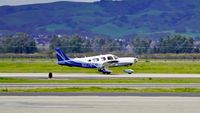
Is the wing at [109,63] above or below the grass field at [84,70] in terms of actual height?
above

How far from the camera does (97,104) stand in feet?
119

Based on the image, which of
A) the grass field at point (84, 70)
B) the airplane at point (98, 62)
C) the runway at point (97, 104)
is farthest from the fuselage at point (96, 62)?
the runway at point (97, 104)

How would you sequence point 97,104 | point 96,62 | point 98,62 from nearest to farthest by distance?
point 97,104 < point 98,62 < point 96,62

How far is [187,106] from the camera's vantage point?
3541cm

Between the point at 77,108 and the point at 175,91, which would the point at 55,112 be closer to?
the point at 77,108

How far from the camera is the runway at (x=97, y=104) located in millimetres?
32781

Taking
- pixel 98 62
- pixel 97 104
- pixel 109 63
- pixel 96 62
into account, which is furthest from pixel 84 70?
pixel 97 104

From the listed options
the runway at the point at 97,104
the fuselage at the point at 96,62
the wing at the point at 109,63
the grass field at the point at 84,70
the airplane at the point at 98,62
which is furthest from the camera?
the grass field at the point at 84,70

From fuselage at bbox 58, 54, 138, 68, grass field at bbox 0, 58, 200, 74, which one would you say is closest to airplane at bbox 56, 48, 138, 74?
fuselage at bbox 58, 54, 138, 68

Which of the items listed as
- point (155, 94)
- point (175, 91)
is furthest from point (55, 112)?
point (175, 91)

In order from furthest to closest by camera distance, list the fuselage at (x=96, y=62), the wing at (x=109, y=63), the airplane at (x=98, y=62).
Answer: the fuselage at (x=96, y=62) < the airplane at (x=98, y=62) < the wing at (x=109, y=63)

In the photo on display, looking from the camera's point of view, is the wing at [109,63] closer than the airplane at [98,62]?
Yes

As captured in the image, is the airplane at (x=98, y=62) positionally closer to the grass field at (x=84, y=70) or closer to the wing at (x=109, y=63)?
the wing at (x=109, y=63)

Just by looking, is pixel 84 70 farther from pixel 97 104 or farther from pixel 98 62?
pixel 97 104
